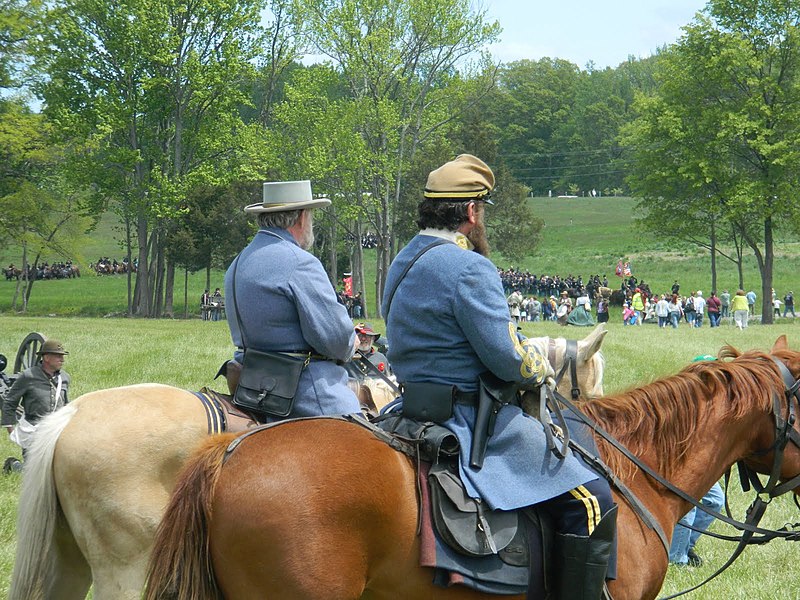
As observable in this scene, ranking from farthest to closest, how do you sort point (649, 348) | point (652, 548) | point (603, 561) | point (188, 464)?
1. point (649, 348)
2. point (652, 548)
3. point (603, 561)
4. point (188, 464)

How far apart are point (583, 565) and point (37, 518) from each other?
10.6 ft

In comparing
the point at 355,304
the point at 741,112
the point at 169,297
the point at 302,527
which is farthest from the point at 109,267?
the point at 302,527

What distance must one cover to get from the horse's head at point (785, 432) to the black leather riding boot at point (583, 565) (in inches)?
58.0

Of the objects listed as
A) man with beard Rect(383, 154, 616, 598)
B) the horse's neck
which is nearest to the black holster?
man with beard Rect(383, 154, 616, 598)

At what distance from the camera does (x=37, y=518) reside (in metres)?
5.43

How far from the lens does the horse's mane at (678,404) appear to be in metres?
4.95

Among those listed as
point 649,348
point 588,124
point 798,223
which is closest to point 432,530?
point 649,348

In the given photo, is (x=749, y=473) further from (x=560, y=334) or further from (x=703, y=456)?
(x=560, y=334)

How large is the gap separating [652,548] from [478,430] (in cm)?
114

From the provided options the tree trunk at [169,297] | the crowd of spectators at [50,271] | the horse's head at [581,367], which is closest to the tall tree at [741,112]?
the tree trunk at [169,297]

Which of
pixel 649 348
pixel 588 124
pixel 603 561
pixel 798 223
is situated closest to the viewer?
pixel 603 561

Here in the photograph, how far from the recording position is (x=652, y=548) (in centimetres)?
454

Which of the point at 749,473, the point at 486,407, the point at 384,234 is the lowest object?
the point at 749,473

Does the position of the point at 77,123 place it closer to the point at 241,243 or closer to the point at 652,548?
the point at 241,243
